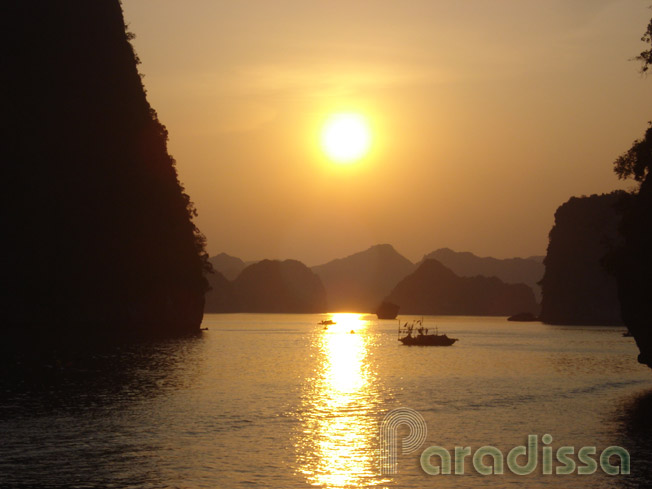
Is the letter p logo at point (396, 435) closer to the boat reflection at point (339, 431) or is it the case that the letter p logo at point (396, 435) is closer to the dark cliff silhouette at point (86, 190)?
the boat reflection at point (339, 431)

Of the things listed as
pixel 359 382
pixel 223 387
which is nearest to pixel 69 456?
pixel 223 387

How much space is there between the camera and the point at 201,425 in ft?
165

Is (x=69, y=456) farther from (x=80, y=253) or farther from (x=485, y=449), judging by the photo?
(x=80, y=253)

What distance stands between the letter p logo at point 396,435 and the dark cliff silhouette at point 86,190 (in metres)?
85.7

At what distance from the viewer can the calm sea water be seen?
118ft

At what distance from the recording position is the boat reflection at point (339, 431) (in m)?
36.6

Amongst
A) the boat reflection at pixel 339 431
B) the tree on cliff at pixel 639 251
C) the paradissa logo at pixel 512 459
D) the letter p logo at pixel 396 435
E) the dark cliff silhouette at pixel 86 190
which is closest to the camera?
the boat reflection at pixel 339 431

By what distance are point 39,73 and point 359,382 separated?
9516cm

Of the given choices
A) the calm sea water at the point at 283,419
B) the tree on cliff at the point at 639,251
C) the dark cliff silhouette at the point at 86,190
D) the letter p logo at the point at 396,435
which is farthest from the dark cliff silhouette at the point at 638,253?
the dark cliff silhouette at the point at 86,190

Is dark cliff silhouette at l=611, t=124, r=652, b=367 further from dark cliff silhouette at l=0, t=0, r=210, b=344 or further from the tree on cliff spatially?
dark cliff silhouette at l=0, t=0, r=210, b=344

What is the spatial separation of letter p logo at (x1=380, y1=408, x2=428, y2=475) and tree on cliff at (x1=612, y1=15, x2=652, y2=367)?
21.8 metres

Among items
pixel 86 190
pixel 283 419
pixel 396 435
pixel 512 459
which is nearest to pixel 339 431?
pixel 396 435

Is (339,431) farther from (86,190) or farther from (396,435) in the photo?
(86,190)

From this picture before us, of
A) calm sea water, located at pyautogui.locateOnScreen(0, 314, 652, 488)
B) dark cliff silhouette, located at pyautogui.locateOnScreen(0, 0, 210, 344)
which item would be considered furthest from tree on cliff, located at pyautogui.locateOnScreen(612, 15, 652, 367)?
dark cliff silhouette, located at pyautogui.locateOnScreen(0, 0, 210, 344)
